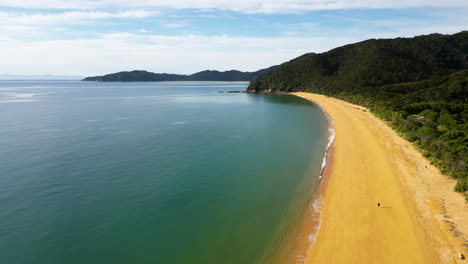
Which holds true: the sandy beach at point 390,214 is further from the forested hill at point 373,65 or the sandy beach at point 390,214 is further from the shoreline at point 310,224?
the forested hill at point 373,65

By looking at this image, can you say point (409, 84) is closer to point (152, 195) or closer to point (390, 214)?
point (390, 214)

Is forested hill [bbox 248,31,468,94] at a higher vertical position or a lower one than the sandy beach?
higher

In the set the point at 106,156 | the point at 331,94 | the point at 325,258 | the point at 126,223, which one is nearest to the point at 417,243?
the point at 325,258

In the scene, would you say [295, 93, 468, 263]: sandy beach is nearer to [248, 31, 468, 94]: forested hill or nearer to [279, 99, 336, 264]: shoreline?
[279, 99, 336, 264]: shoreline

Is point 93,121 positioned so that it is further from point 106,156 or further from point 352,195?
point 352,195

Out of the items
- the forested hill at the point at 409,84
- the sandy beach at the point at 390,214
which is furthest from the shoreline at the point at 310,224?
the forested hill at the point at 409,84

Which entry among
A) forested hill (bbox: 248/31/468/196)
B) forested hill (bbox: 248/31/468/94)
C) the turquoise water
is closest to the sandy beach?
the turquoise water
